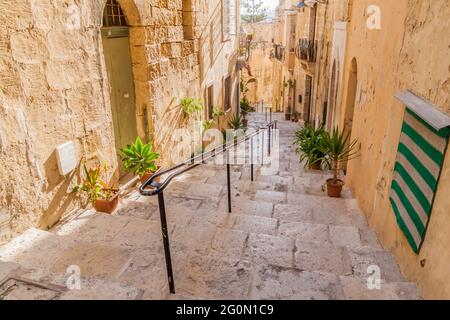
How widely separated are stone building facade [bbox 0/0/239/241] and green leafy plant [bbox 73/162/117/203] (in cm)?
16

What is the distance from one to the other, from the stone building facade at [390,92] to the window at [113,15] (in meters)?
3.72

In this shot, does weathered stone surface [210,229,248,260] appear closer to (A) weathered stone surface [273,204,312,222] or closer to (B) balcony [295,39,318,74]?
(A) weathered stone surface [273,204,312,222]

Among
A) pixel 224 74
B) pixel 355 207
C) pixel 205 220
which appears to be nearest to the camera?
pixel 205 220

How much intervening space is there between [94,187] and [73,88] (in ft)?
3.87

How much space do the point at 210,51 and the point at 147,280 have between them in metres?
7.64

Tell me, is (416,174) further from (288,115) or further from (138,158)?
(288,115)

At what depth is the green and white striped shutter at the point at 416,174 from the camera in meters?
2.48

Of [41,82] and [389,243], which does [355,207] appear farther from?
[41,82]

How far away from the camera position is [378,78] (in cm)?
444

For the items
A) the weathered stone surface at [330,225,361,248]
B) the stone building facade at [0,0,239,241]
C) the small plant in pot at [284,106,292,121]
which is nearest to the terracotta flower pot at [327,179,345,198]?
the weathered stone surface at [330,225,361,248]

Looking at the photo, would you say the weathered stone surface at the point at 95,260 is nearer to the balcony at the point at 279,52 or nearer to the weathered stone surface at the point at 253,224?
the weathered stone surface at the point at 253,224

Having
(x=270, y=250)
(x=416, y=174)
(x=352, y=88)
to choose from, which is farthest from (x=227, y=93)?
(x=416, y=174)

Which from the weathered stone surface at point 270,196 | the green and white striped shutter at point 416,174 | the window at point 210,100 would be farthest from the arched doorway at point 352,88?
the window at point 210,100

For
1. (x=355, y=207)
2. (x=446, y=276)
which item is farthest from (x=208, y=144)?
(x=446, y=276)
